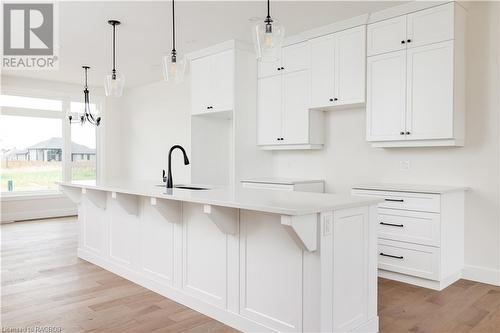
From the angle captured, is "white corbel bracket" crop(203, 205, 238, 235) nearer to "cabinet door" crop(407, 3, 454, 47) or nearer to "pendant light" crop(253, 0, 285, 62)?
"pendant light" crop(253, 0, 285, 62)

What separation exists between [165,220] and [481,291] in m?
2.75

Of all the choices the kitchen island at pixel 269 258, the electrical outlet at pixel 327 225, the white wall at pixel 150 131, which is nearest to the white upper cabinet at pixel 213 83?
the white wall at pixel 150 131

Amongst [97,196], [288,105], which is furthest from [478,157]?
[97,196]

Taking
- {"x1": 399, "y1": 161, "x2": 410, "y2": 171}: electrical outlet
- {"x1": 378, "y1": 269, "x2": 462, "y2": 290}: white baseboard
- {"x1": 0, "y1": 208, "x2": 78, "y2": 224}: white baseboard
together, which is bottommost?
{"x1": 378, "y1": 269, "x2": 462, "y2": 290}: white baseboard

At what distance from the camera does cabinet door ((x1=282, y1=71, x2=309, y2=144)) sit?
4.71 meters

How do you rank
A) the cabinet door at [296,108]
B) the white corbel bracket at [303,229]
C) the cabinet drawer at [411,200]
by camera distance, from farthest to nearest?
the cabinet door at [296,108] < the cabinet drawer at [411,200] < the white corbel bracket at [303,229]

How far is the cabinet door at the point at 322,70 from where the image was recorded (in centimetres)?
443

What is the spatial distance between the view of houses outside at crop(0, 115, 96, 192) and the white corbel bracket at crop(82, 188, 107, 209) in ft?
13.6

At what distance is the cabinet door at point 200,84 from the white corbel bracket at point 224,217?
3028 millimetres

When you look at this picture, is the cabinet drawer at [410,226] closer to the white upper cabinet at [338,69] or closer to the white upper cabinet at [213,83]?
the white upper cabinet at [338,69]

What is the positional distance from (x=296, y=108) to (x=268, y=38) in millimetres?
2361

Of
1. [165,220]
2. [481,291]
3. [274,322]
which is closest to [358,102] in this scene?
[481,291]

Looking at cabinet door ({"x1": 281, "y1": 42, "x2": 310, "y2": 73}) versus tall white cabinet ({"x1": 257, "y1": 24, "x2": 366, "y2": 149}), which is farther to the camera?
cabinet door ({"x1": 281, "y1": 42, "x2": 310, "y2": 73})

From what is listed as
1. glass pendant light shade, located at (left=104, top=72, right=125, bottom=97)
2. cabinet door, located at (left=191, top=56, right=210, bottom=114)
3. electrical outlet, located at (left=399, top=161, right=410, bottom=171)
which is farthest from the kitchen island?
cabinet door, located at (left=191, top=56, right=210, bottom=114)
